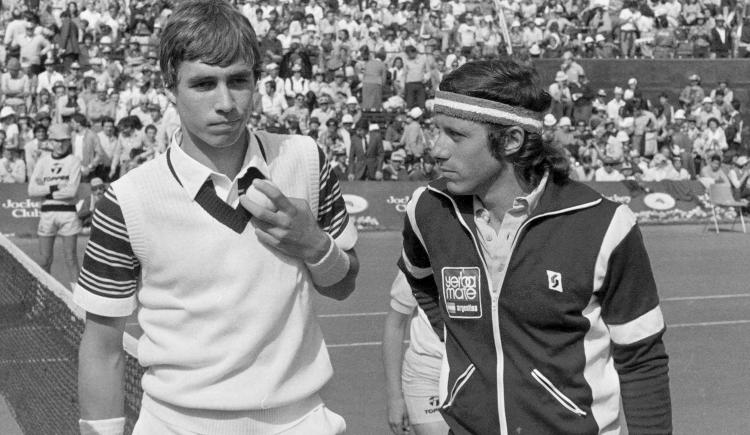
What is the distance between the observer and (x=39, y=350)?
8.27 meters

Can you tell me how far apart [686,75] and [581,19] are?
3754 millimetres

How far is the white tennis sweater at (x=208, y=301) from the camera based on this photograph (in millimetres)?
3371

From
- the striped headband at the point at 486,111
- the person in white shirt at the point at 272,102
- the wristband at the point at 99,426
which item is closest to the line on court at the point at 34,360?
the wristband at the point at 99,426

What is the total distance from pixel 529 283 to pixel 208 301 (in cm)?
97

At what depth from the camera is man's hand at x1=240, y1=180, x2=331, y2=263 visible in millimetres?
3277

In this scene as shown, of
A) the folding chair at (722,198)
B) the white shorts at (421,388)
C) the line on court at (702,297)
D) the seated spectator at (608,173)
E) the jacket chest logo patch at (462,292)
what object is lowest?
the seated spectator at (608,173)

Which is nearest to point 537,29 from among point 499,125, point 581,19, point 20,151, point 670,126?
point 581,19

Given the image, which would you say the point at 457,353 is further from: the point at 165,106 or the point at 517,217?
the point at 165,106

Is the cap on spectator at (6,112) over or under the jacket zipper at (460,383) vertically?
under

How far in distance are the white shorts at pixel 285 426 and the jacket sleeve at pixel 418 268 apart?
0.75m

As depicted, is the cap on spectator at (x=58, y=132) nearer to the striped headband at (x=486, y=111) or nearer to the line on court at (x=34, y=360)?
the line on court at (x=34, y=360)

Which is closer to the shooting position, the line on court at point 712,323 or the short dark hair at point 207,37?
the short dark hair at point 207,37

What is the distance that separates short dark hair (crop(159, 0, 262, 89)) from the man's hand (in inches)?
14.5

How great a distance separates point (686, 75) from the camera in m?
35.9
